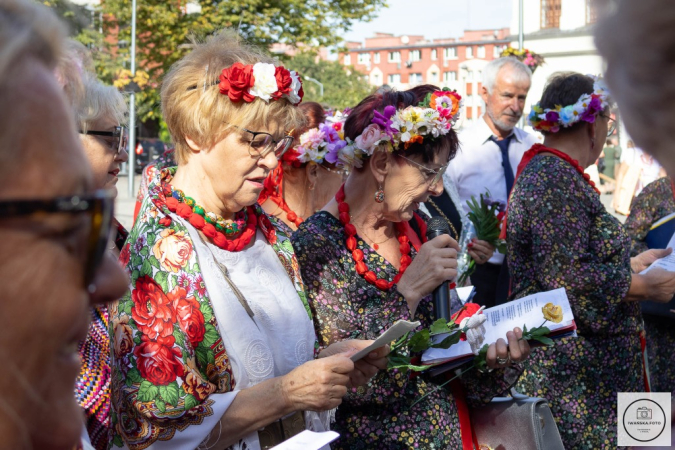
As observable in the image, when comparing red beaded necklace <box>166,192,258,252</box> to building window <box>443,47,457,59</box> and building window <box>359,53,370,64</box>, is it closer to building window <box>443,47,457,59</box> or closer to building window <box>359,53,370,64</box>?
building window <box>443,47,457,59</box>

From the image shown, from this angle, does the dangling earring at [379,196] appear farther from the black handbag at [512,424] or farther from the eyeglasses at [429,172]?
the black handbag at [512,424]

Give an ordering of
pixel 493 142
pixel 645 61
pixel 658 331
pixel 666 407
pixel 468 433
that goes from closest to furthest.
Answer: pixel 645 61
pixel 468 433
pixel 666 407
pixel 658 331
pixel 493 142

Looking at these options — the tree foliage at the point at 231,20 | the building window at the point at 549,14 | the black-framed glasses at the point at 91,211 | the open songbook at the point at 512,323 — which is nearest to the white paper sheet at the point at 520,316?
the open songbook at the point at 512,323

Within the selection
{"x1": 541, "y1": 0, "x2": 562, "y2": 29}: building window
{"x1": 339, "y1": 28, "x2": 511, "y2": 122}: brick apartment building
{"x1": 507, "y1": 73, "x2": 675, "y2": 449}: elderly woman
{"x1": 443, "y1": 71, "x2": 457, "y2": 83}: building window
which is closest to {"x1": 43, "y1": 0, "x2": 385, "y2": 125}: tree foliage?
{"x1": 541, "y1": 0, "x2": 562, "y2": 29}: building window

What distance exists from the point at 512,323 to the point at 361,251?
2.36 ft

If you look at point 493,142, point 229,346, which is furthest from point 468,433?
point 493,142

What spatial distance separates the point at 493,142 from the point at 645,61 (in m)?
6.11

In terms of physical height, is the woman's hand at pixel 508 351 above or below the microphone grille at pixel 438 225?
below

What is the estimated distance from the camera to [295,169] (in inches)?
214

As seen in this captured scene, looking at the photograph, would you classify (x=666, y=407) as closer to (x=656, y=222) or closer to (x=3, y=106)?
(x=656, y=222)

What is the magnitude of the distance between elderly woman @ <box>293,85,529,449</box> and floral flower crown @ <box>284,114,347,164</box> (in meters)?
0.69

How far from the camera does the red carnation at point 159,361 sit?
2314 mm

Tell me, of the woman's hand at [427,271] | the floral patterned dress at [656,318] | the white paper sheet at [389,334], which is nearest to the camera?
the white paper sheet at [389,334]

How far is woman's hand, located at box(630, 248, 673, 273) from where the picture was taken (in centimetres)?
470
